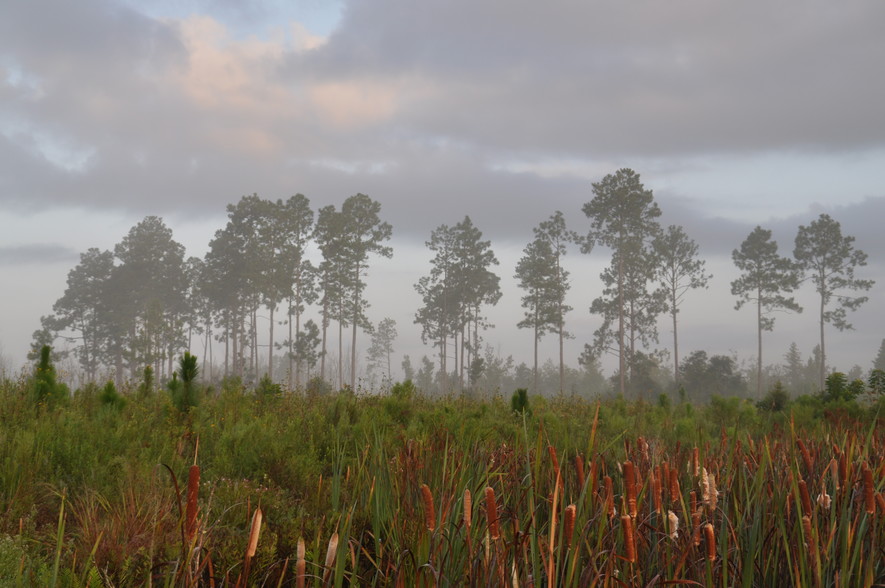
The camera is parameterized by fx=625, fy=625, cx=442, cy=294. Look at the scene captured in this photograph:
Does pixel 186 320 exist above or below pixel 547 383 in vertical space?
above

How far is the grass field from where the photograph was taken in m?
2.01

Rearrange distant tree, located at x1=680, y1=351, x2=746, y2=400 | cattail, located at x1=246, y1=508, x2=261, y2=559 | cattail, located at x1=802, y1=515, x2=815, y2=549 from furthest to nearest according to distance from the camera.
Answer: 1. distant tree, located at x1=680, y1=351, x2=746, y2=400
2. cattail, located at x1=802, y1=515, x2=815, y2=549
3. cattail, located at x1=246, y1=508, x2=261, y2=559

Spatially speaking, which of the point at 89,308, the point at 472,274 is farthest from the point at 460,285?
the point at 89,308

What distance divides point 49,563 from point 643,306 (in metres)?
45.1

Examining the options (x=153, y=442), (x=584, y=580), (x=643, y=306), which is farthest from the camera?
(x=643, y=306)

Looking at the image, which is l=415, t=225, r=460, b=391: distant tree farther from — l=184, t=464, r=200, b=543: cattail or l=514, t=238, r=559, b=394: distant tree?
l=184, t=464, r=200, b=543: cattail

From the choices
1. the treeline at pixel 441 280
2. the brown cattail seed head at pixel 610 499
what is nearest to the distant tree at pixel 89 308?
the treeline at pixel 441 280

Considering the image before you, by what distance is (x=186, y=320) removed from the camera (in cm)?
5653

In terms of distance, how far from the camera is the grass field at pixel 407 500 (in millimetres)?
2014

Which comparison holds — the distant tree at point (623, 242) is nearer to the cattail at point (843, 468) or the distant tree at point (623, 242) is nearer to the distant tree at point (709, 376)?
the distant tree at point (709, 376)

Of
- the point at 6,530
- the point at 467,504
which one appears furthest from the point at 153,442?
the point at 467,504

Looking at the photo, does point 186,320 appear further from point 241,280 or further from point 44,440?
point 44,440

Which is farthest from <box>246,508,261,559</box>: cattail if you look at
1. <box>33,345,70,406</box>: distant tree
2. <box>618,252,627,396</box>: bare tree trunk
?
<box>618,252,627,396</box>: bare tree trunk

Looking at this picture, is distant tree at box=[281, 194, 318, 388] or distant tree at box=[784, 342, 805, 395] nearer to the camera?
distant tree at box=[281, 194, 318, 388]
